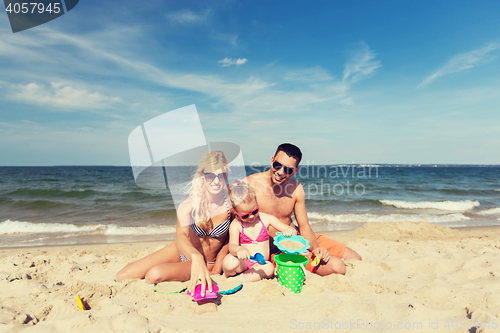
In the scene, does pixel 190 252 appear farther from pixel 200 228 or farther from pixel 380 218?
pixel 380 218

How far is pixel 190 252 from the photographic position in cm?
272

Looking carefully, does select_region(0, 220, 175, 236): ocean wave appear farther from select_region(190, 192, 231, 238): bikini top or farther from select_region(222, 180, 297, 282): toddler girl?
select_region(222, 180, 297, 282): toddler girl

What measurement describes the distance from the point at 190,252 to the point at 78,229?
260 inches

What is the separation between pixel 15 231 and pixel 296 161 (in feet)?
27.8

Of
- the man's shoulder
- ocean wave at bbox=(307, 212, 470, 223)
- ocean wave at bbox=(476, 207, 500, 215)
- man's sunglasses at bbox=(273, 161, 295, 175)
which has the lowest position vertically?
ocean wave at bbox=(476, 207, 500, 215)

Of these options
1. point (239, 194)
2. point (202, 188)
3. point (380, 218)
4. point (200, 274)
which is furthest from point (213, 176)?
point (380, 218)

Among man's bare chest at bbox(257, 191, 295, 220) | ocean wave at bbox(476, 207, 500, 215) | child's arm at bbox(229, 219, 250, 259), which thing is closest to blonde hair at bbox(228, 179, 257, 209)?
child's arm at bbox(229, 219, 250, 259)

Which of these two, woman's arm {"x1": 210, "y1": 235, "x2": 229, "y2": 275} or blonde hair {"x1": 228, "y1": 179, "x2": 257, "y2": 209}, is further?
woman's arm {"x1": 210, "y1": 235, "x2": 229, "y2": 275}

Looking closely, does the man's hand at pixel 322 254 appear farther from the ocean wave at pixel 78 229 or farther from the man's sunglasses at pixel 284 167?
the ocean wave at pixel 78 229

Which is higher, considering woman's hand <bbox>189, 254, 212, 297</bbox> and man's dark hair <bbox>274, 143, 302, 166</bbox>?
man's dark hair <bbox>274, 143, 302, 166</bbox>

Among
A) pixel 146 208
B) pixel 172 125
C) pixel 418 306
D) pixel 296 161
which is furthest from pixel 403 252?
pixel 146 208

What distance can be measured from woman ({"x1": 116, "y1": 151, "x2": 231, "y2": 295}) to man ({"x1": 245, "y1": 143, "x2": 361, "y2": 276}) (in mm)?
809

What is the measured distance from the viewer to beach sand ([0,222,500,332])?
2.28 m

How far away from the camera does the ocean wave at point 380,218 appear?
8.96 m
